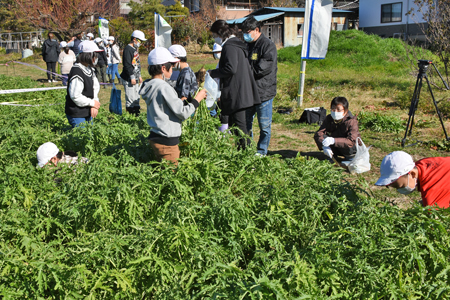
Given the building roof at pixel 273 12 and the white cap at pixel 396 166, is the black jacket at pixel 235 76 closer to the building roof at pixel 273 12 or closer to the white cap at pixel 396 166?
the white cap at pixel 396 166

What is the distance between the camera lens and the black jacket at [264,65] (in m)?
5.44

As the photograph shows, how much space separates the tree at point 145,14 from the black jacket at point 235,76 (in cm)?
2945

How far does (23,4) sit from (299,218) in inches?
1294

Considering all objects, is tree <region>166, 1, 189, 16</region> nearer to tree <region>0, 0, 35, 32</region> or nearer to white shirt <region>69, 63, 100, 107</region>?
tree <region>0, 0, 35, 32</region>

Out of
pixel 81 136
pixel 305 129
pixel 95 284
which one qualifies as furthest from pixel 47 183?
pixel 305 129

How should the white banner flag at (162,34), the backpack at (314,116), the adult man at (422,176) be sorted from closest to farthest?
the adult man at (422,176) < the backpack at (314,116) < the white banner flag at (162,34)

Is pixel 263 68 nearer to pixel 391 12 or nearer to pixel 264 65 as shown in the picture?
pixel 264 65

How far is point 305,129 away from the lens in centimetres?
766

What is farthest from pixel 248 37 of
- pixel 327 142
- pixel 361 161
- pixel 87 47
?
pixel 361 161

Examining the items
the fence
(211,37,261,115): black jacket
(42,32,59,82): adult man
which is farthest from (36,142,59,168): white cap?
the fence

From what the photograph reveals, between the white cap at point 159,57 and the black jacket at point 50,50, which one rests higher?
the black jacket at point 50,50

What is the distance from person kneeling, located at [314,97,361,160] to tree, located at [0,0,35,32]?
112 feet

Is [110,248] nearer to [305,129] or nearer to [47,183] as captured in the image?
[47,183]

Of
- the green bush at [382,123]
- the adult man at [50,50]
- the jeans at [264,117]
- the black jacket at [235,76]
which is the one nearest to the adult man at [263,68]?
the jeans at [264,117]
